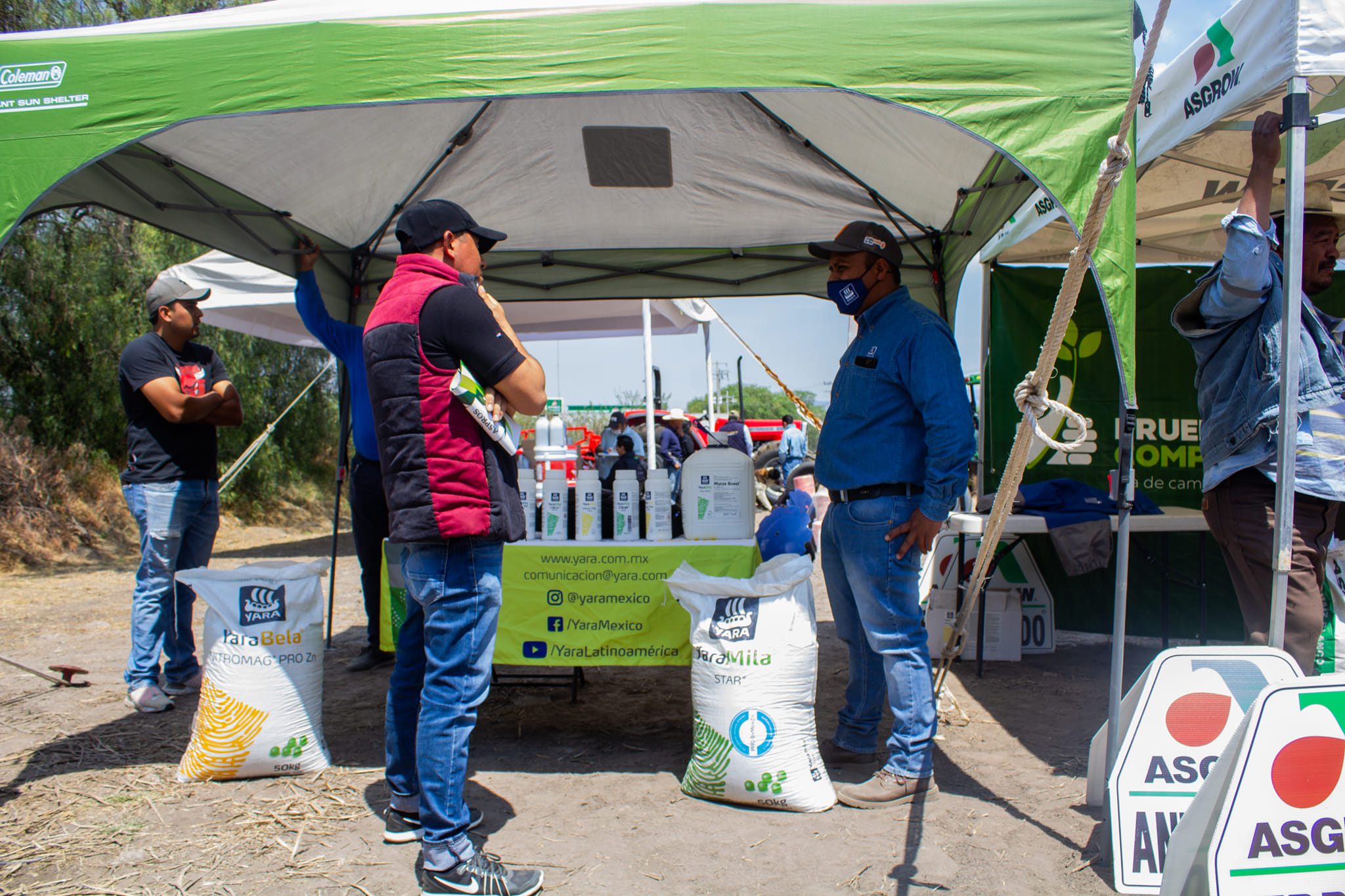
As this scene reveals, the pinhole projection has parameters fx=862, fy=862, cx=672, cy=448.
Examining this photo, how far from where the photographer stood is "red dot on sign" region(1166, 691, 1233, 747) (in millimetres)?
2275

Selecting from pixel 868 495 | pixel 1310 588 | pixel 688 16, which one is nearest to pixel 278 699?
pixel 868 495

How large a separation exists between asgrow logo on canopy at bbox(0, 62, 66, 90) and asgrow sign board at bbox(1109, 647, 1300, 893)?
3.65m

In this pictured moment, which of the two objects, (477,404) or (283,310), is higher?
(283,310)

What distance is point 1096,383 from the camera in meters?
5.30

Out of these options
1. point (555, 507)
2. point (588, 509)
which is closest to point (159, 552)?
point (555, 507)

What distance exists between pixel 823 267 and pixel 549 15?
2.66 metres

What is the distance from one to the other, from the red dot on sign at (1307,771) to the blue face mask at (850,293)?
1.80 m

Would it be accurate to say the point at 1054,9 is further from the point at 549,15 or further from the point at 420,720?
the point at 420,720

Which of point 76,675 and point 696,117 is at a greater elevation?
point 696,117

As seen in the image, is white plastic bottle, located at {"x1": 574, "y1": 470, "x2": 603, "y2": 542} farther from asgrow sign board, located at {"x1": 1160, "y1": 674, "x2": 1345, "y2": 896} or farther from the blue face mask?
asgrow sign board, located at {"x1": 1160, "y1": 674, "x2": 1345, "y2": 896}

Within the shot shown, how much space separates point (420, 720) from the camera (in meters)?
2.32

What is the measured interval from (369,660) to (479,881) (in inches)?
103

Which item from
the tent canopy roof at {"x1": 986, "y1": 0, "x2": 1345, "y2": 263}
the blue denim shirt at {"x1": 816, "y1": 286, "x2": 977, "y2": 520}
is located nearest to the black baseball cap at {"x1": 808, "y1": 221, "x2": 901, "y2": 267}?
→ the blue denim shirt at {"x1": 816, "y1": 286, "x2": 977, "y2": 520}

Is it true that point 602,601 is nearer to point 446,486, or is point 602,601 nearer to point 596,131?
point 446,486
